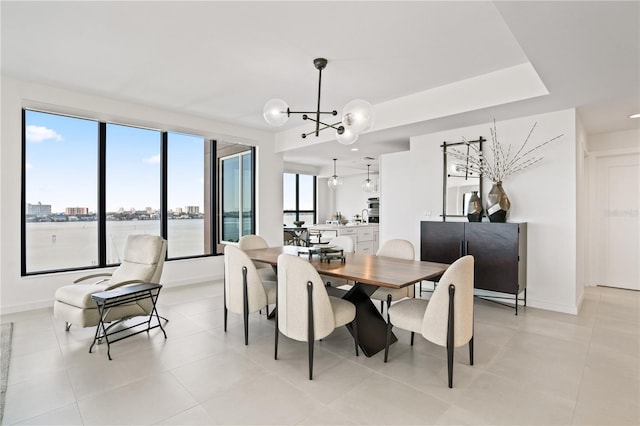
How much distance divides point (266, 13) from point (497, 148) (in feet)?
10.8

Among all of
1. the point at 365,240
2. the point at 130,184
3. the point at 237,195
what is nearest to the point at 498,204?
the point at 365,240

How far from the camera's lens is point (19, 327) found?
10.8 feet

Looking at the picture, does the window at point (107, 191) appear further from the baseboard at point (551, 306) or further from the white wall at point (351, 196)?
the baseboard at point (551, 306)

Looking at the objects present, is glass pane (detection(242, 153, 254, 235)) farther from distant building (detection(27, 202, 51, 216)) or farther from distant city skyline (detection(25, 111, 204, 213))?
distant building (detection(27, 202, 51, 216))

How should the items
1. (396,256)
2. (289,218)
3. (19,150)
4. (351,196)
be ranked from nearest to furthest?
(396,256)
(19,150)
(289,218)
(351,196)

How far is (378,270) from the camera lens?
2.60 metres

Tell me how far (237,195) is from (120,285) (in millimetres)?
3492

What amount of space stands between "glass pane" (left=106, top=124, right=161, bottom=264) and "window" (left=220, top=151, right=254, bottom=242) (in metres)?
1.27

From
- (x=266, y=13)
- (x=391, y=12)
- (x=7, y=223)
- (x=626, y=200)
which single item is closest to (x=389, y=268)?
(x=391, y=12)

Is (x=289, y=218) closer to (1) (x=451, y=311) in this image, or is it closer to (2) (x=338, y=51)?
(2) (x=338, y=51)

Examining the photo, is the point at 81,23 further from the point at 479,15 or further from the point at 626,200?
the point at 626,200

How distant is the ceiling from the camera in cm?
229

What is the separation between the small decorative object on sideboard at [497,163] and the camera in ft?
12.8

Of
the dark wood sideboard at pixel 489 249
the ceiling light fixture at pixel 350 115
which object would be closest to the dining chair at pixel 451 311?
the ceiling light fixture at pixel 350 115
